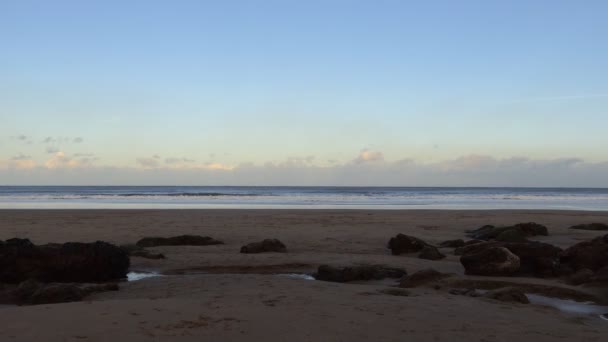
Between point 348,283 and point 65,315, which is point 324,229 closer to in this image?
point 348,283

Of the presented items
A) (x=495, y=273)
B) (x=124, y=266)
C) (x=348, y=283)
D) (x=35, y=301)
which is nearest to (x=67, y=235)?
(x=124, y=266)

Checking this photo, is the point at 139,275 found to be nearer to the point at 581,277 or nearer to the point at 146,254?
the point at 146,254

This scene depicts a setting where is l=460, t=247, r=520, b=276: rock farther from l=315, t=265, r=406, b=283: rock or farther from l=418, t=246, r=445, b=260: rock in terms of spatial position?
l=418, t=246, r=445, b=260: rock

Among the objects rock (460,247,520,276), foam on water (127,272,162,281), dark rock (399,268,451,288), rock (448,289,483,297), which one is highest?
rock (460,247,520,276)

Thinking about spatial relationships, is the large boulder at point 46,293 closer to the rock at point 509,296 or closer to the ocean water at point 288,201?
the rock at point 509,296

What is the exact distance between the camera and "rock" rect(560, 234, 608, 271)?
32.7 feet

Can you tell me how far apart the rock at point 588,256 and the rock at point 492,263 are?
47.2 inches

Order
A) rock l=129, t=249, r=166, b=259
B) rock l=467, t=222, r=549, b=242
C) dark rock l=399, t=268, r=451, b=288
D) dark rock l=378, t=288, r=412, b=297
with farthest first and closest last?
rock l=467, t=222, r=549, b=242, rock l=129, t=249, r=166, b=259, dark rock l=399, t=268, r=451, b=288, dark rock l=378, t=288, r=412, b=297

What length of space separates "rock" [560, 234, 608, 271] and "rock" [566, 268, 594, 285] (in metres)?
0.69

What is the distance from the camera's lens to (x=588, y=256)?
33.2 ft

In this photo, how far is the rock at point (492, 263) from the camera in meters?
9.74

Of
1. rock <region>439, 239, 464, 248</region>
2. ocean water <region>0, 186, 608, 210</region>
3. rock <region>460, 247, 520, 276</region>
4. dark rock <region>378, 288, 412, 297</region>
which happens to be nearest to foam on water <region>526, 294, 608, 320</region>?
rock <region>460, 247, 520, 276</region>

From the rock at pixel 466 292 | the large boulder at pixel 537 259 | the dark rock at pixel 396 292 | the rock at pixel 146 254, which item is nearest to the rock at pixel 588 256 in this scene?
the large boulder at pixel 537 259

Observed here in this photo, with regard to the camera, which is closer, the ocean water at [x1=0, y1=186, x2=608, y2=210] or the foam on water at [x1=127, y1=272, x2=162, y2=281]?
the foam on water at [x1=127, y1=272, x2=162, y2=281]
